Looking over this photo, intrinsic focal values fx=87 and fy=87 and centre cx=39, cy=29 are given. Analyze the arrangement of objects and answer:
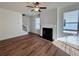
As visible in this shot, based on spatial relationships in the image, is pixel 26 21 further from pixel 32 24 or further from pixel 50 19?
pixel 50 19

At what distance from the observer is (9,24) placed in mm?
6609

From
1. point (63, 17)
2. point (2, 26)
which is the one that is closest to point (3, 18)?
point (2, 26)

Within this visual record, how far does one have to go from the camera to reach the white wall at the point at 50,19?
6.13m

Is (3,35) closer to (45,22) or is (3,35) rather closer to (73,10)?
(45,22)

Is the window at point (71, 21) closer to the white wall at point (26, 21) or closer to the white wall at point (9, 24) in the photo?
the white wall at point (9, 24)

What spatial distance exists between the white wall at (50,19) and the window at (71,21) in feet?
3.15

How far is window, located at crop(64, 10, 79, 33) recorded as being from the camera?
4699mm

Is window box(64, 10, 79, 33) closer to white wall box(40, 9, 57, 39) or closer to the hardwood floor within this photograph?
white wall box(40, 9, 57, 39)

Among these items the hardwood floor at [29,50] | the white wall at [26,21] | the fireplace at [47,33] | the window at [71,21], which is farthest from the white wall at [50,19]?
the white wall at [26,21]

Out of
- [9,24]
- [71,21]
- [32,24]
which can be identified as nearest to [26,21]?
[32,24]

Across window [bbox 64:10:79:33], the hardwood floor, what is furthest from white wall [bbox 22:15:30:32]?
window [bbox 64:10:79:33]

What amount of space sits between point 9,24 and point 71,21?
442cm

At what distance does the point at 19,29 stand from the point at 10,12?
187 cm

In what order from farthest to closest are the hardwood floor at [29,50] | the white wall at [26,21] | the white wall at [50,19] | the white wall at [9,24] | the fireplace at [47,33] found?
the white wall at [26,21] → the fireplace at [47,33] → the white wall at [50,19] → the white wall at [9,24] → the hardwood floor at [29,50]
